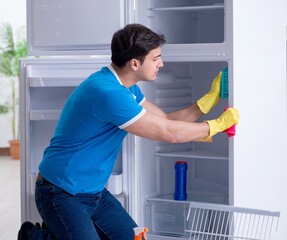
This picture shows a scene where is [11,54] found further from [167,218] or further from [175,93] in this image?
[167,218]

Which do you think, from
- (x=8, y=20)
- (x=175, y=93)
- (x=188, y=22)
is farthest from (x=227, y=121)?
(x=8, y=20)

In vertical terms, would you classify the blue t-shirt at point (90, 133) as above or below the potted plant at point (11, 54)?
below

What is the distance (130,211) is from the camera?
3.20 m

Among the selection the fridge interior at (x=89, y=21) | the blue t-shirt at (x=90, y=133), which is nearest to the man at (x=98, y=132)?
the blue t-shirt at (x=90, y=133)

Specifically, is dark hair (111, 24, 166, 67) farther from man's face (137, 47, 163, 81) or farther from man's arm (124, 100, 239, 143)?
man's arm (124, 100, 239, 143)

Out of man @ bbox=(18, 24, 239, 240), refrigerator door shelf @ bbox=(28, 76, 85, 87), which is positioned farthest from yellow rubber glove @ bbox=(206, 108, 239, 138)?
refrigerator door shelf @ bbox=(28, 76, 85, 87)

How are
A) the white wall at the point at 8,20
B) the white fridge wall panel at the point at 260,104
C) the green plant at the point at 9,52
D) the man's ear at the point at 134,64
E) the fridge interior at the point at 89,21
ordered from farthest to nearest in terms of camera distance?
1. the white wall at the point at 8,20
2. the green plant at the point at 9,52
3. the fridge interior at the point at 89,21
4. the white fridge wall panel at the point at 260,104
5. the man's ear at the point at 134,64

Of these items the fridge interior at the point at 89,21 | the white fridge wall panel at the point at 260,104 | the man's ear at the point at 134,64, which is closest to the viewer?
the man's ear at the point at 134,64

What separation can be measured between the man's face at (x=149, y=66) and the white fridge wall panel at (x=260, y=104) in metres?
0.37

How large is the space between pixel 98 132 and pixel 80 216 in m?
0.36

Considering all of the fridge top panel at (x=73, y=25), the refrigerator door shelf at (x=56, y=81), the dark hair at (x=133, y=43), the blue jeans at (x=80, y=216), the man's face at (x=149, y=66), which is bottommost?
the blue jeans at (x=80, y=216)

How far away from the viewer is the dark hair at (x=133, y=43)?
106 inches

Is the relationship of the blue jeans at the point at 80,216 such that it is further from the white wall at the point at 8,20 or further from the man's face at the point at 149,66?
the white wall at the point at 8,20

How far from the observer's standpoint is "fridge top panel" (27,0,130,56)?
124 inches
